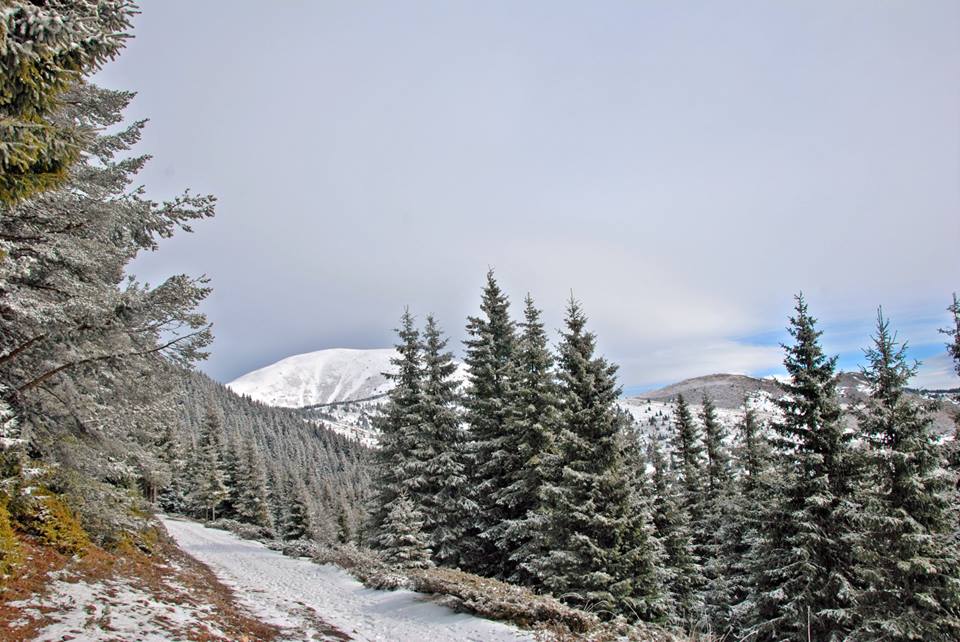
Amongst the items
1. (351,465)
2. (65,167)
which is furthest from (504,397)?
(351,465)

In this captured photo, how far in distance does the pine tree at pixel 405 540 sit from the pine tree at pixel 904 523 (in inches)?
516

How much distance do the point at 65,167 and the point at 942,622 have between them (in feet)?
65.0

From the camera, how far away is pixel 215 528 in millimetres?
39969

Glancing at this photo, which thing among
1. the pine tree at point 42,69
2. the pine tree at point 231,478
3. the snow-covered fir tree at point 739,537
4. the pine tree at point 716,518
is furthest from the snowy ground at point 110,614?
the pine tree at point 231,478

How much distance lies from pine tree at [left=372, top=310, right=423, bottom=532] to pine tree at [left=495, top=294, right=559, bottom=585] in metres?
4.43

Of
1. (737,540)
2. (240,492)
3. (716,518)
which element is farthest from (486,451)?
(240,492)

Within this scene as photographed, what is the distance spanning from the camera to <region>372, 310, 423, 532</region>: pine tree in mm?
21000

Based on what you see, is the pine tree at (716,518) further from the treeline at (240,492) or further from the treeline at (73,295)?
A: the treeline at (240,492)

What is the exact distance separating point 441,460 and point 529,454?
404 cm

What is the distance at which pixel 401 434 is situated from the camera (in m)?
22.1

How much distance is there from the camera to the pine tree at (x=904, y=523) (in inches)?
500

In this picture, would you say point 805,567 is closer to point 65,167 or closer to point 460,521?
point 460,521

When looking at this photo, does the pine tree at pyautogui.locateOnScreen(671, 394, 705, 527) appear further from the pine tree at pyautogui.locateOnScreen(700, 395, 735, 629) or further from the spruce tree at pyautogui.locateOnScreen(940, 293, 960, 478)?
the spruce tree at pyautogui.locateOnScreen(940, 293, 960, 478)

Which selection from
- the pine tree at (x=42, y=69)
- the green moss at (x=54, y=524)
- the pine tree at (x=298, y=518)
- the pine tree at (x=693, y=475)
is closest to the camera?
the pine tree at (x=42, y=69)
